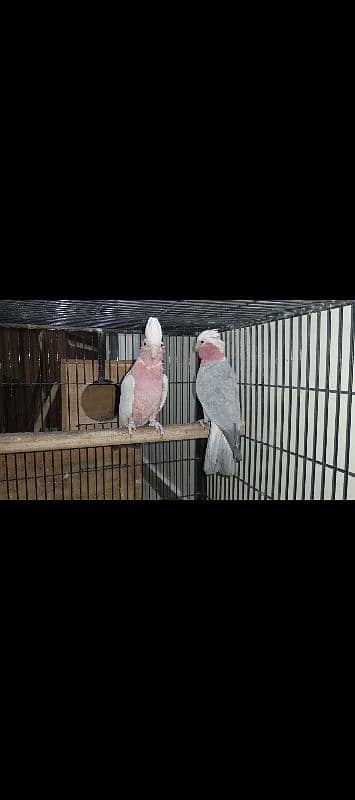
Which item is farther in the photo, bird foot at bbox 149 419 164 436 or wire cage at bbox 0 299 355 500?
bird foot at bbox 149 419 164 436

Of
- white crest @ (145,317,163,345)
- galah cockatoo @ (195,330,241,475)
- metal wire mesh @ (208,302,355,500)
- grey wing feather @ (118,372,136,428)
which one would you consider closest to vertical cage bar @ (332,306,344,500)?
metal wire mesh @ (208,302,355,500)

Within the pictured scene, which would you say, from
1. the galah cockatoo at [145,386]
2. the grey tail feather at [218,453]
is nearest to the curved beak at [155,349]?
the galah cockatoo at [145,386]

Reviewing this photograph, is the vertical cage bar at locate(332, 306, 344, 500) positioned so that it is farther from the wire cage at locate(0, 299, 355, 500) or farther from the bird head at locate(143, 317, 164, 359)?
the bird head at locate(143, 317, 164, 359)

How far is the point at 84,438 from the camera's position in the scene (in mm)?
1561

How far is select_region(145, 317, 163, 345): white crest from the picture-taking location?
148cm

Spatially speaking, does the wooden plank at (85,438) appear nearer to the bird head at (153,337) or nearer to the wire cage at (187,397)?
the wire cage at (187,397)

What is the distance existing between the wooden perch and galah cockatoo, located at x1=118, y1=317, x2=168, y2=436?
0.12 ft

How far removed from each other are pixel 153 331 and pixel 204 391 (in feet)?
1.29

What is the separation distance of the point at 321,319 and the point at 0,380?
5.77 feet

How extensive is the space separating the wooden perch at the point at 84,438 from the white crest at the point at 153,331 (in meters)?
0.41

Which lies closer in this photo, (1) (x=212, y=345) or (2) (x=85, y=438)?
(2) (x=85, y=438)

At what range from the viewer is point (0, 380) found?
2271mm

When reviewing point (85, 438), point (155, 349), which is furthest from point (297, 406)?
point (85, 438)

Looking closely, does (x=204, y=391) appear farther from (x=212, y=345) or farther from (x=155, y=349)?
(x=155, y=349)
